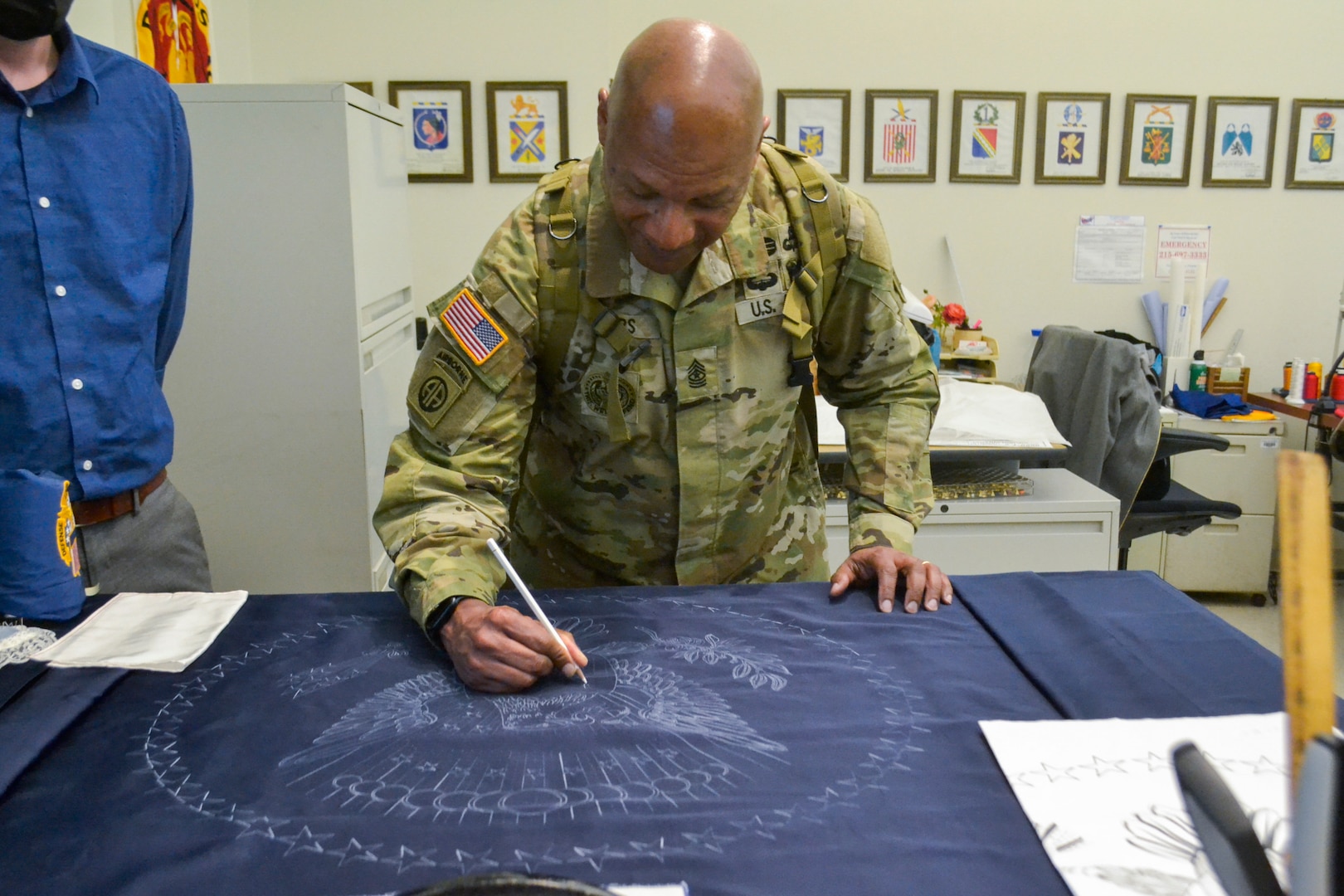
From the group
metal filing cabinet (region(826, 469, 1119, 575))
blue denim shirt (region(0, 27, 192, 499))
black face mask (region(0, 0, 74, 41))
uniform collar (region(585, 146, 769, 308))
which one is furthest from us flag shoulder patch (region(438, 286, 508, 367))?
metal filing cabinet (region(826, 469, 1119, 575))

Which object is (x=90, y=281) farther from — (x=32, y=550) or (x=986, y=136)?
(x=986, y=136)

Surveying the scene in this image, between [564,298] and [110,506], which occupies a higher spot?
[564,298]

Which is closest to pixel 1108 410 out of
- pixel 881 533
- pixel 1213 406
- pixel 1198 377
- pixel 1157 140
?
pixel 1213 406

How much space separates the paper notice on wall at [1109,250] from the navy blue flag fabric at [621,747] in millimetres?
2646

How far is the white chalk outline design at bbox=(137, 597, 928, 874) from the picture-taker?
2.47 ft

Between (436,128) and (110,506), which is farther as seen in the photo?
(436,128)

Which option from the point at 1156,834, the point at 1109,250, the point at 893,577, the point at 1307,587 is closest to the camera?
the point at 1307,587

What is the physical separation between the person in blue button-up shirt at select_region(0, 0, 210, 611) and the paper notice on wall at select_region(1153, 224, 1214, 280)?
10.6 feet

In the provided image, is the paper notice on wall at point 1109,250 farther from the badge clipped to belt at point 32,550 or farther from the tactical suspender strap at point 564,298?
the badge clipped to belt at point 32,550

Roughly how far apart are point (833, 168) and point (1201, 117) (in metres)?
1.31

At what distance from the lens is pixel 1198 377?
3.53 meters

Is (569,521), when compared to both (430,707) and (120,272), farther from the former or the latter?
(120,272)

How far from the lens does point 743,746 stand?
34.9 inches

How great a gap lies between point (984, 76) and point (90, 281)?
9.57ft
